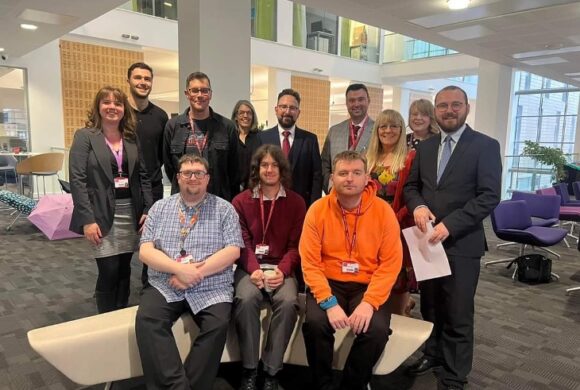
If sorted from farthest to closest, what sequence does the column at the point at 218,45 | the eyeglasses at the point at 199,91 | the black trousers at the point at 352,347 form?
1. the column at the point at 218,45
2. the eyeglasses at the point at 199,91
3. the black trousers at the point at 352,347

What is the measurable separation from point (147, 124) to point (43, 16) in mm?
4578

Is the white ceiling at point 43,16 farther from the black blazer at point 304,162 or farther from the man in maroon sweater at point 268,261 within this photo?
the man in maroon sweater at point 268,261

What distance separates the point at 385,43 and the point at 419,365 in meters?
13.1

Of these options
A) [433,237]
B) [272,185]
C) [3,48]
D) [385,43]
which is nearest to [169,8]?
[3,48]

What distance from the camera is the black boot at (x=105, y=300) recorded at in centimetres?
257

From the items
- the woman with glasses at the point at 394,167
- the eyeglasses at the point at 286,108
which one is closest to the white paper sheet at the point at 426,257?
the woman with glasses at the point at 394,167

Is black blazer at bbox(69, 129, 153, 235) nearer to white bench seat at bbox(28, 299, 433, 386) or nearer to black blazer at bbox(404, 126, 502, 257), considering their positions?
white bench seat at bbox(28, 299, 433, 386)

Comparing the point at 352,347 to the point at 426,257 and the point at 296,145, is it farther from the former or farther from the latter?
the point at 296,145

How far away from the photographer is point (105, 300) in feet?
8.48

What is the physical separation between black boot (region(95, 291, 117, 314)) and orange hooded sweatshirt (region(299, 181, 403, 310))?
123 cm

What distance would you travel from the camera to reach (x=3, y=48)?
786 cm

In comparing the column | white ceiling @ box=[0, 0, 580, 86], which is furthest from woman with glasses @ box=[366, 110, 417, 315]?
white ceiling @ box=[0, 0, 580, 86]

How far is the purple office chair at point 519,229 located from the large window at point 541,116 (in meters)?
7.27

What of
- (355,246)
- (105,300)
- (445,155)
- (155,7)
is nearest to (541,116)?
(155,7)
